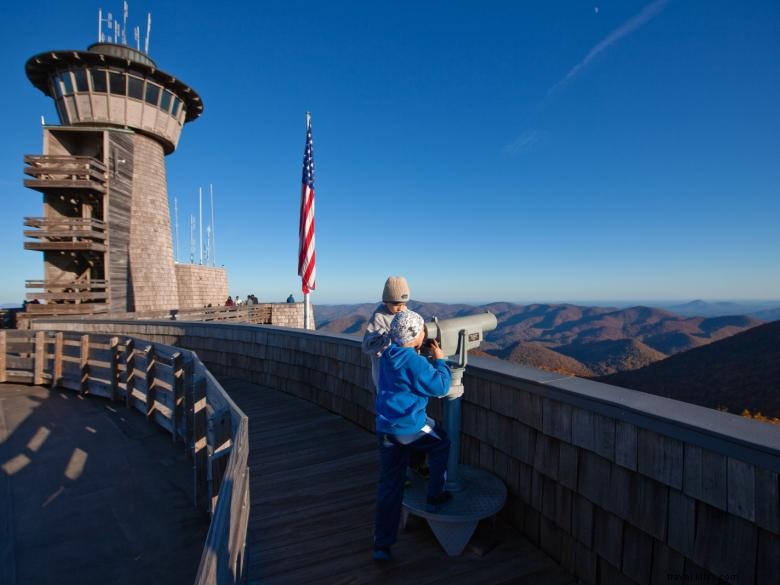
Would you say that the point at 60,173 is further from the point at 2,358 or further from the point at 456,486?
the point at 456,486

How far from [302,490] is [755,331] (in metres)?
58.0

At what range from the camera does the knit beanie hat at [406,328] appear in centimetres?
252

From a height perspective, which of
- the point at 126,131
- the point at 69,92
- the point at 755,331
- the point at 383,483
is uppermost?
the point at 69,92

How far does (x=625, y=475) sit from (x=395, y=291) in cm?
185

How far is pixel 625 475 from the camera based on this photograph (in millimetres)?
2248

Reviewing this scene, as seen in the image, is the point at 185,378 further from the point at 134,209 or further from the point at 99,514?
the point at 134,209

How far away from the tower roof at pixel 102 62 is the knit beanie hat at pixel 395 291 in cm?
2543

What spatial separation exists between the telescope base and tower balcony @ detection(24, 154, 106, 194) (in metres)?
21.4

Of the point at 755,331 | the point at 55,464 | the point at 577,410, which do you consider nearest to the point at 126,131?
the point at 55,464

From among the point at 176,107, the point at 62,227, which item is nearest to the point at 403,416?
the point at 62,227

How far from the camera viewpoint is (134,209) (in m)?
21.2

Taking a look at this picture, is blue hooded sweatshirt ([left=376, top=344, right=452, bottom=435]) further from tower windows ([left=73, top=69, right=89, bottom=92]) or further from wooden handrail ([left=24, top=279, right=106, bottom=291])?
tower windows ([left=73, top=69, right=89, bottom=92])

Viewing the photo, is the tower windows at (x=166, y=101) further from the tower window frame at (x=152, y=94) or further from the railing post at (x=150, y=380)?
the railing post at (x=150, y=380)

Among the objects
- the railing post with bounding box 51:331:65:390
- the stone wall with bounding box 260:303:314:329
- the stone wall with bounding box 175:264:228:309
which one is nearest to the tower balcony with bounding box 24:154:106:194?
the stone wall with bounding box 175:264:228:309
